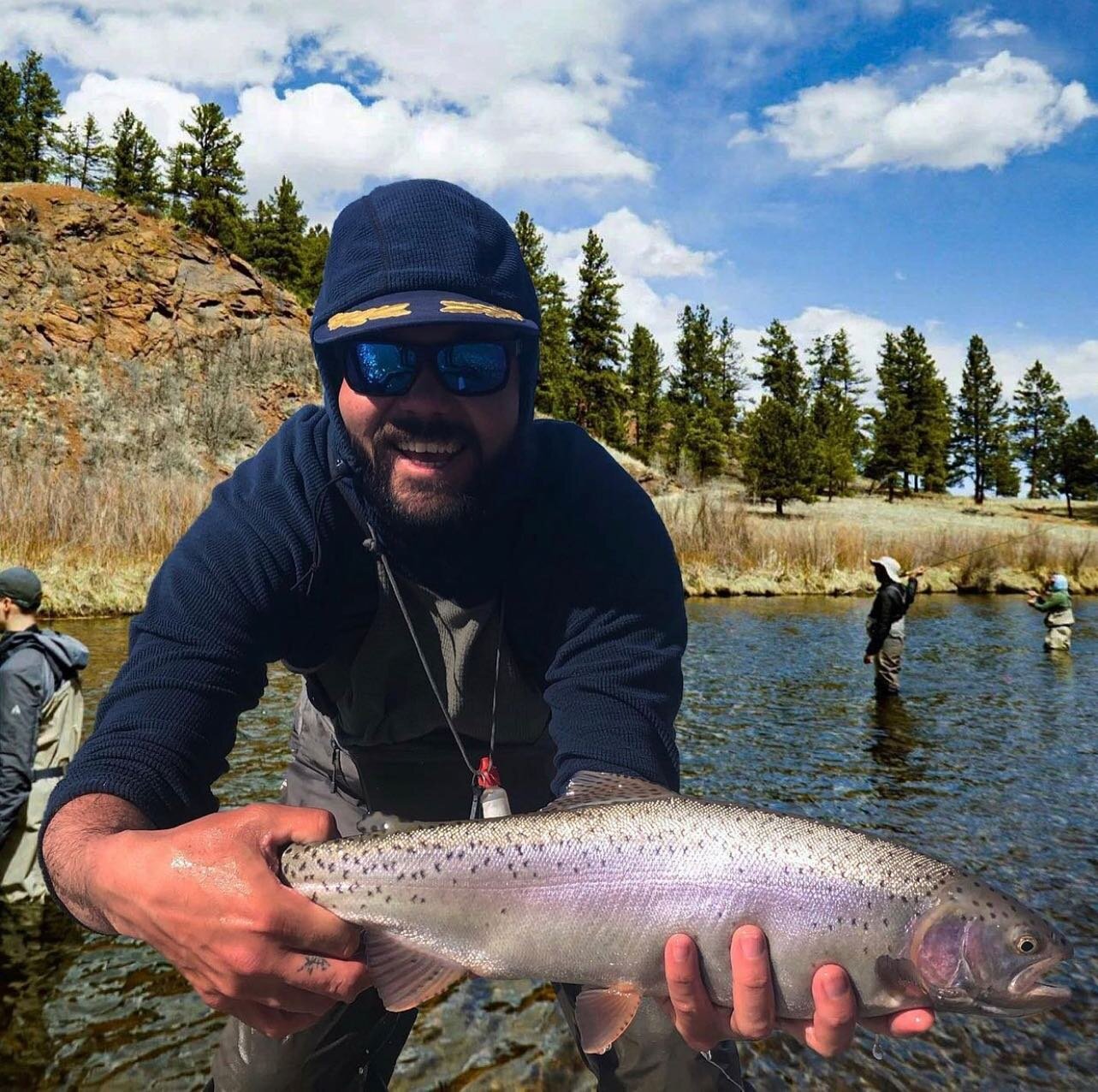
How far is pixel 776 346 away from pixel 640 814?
213 feet

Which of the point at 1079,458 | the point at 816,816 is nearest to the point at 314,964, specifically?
the point at 816,816

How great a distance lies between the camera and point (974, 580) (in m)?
30.1

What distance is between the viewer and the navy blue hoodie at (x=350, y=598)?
206cm

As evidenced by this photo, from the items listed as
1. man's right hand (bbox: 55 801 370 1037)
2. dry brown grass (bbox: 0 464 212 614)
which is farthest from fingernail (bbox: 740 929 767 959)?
dry brown grass (bbox: 0 464 212 614)

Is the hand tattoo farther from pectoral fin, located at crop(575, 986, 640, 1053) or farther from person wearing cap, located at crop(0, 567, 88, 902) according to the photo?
person wearing cap, located at crop(0, 567, 88, 902)

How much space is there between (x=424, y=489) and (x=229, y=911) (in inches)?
46.8

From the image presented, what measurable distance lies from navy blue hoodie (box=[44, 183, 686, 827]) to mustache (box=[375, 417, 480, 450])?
14 centimetres

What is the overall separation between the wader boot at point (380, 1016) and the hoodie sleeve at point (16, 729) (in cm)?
266

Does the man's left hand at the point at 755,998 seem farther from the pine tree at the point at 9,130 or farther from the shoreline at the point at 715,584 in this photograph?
the pine tree at the point at 9,130

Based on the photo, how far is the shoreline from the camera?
16078 mm

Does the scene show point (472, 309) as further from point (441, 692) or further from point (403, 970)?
point (403, 970)

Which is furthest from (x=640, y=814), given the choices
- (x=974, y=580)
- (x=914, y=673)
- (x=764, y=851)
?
(x=974, y=580)

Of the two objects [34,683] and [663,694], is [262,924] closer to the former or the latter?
[663,694]

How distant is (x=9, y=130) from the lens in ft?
160
